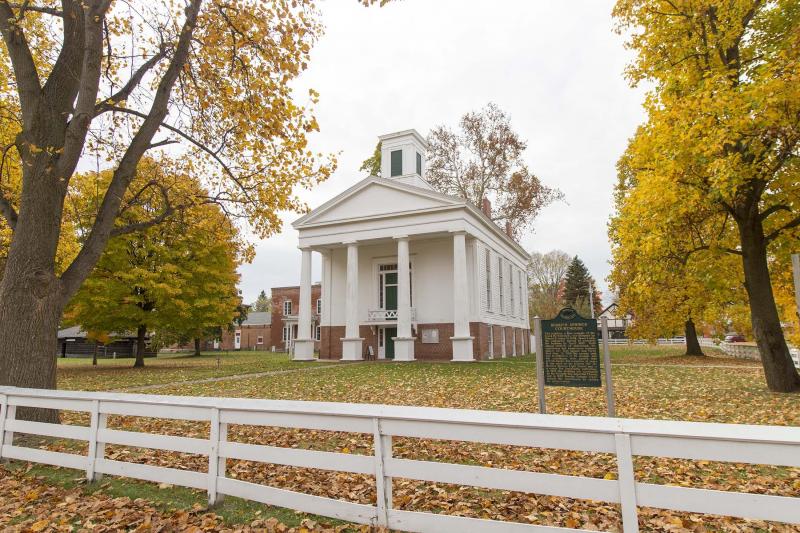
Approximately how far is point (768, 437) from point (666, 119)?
995cm

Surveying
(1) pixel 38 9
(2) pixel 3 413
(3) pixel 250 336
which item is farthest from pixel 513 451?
(3) pixel 250 336

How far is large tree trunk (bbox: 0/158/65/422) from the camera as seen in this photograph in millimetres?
7344

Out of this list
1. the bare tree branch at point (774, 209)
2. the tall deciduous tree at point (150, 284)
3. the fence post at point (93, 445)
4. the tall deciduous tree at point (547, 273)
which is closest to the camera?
the fence post at point (93, 445)

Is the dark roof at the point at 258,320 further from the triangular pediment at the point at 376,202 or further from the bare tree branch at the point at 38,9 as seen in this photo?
the bare tree branch at the point at 38,9

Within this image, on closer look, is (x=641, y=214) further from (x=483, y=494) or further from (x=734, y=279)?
(x=483, y=494)

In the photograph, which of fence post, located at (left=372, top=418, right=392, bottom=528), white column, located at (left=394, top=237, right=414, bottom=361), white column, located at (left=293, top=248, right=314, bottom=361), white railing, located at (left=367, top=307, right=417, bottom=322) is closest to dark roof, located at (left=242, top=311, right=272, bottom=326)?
white column, located at (left=293, top=248, right=314, bottom=361)

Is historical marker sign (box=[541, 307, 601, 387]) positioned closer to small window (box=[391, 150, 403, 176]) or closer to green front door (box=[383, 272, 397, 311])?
green front door (box=[383, 272, 397, 311])

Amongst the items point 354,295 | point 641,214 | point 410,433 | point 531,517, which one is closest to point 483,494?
point 531,517

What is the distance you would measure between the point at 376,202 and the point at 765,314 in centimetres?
1947

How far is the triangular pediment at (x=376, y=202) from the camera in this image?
25.7 m

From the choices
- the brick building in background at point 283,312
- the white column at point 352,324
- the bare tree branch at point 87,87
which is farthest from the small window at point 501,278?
the brick building in background at point 283,312

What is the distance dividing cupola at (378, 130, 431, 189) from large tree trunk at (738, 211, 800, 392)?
20.2m

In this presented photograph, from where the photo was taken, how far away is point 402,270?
1005 inches

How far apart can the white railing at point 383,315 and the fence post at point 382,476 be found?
23.2m
